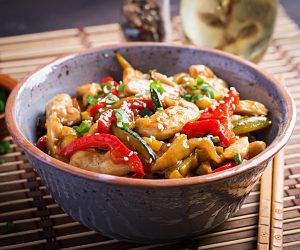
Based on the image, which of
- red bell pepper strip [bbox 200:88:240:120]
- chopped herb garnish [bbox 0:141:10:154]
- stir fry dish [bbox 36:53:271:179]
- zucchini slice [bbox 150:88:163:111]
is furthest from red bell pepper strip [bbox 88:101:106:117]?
→ chopped herb garnish [bbox 0:141:10:154]

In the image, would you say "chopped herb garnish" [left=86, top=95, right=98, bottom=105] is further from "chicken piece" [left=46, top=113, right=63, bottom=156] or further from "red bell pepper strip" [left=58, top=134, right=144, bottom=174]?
"red bell pepper strip" [left=58, top=134, right=144, bottom=174]

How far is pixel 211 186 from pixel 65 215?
799 mm

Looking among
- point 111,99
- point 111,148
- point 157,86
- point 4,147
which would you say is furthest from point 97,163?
point 4,147

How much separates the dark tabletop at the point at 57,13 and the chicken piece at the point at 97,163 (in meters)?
2.49

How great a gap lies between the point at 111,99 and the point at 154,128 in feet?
1.07

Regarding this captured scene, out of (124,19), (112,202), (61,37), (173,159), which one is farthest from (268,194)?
(61,37)

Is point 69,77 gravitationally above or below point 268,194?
above

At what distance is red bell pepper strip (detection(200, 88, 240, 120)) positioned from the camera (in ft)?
7.20

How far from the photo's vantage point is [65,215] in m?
2.34

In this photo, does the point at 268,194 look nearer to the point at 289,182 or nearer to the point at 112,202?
the point at 289,182

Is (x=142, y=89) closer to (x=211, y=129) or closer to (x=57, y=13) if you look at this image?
(x=211, y=129)

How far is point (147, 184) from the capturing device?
1761mm

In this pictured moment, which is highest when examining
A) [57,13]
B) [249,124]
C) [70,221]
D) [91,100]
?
[91,100]

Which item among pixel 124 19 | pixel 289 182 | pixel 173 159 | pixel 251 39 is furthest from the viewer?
pixel 124 19
